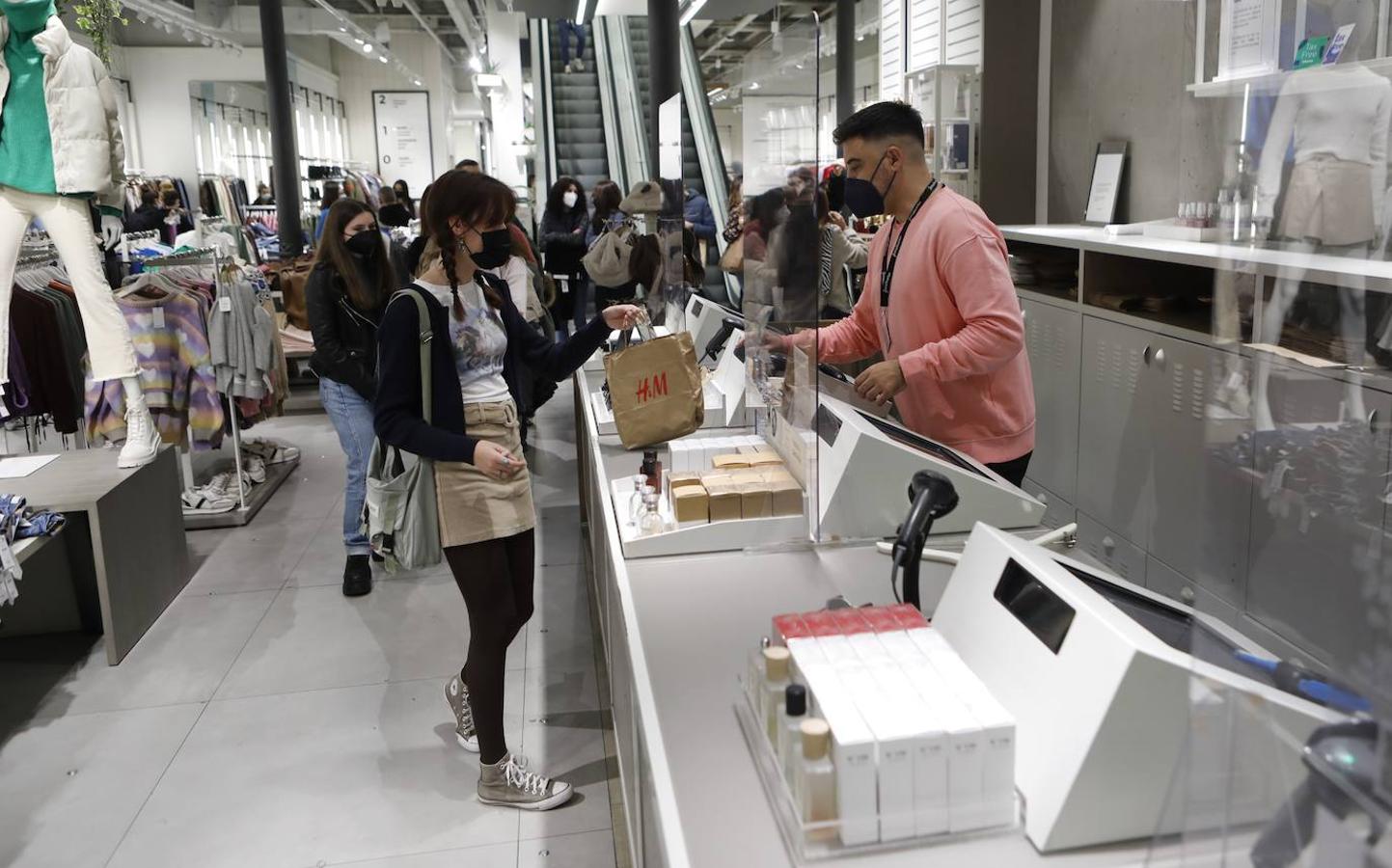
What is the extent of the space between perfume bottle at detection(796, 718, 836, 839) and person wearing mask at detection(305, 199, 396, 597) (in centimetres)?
324

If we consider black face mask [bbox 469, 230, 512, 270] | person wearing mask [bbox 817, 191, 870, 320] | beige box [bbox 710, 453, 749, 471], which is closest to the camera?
beige box [bbox 710, 453, 749, 471]

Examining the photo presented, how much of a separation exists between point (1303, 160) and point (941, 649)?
672 mm

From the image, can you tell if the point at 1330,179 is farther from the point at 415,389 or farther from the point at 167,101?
the point at 167,101

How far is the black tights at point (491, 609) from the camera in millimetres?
2730

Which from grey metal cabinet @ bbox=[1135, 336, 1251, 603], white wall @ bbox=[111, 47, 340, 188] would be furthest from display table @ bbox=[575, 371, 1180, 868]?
white wall @ bbox=[111, 47, 340, 188]

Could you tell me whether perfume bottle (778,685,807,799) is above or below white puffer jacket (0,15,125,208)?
below

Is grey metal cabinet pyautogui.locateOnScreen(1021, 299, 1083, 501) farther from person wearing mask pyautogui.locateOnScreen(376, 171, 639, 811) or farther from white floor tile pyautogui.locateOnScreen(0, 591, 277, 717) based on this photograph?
white floor tile pyautogui.locateOnScreen(0, 591, 277, 717)

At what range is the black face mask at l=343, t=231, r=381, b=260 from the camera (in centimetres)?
415

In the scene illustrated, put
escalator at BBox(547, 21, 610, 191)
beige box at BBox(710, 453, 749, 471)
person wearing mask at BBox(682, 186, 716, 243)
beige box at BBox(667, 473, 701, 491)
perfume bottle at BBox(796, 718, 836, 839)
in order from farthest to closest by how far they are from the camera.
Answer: escalator at BBox(547, 21, 610, 191) < person wearing mask at BBox(682, 186, 716, 243) < beige box at BBox(710, 453, 749, 471) < beige box at BBox(667, 473, 701, 491) < perfume bottle at BBox(796, 718, 836, 839)

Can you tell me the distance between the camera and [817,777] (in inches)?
45.4

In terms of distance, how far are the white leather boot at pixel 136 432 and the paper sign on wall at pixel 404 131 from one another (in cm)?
1972

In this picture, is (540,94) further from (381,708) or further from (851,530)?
(851,530)

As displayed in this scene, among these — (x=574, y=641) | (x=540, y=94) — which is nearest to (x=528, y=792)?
(x=574, y=641)

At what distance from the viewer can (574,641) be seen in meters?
4.10
